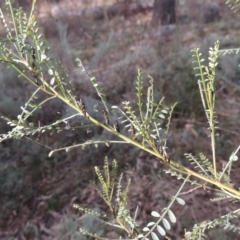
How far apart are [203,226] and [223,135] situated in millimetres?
3285

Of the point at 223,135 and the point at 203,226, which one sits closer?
the point at 203,226

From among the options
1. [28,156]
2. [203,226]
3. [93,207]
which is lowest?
[93,207]

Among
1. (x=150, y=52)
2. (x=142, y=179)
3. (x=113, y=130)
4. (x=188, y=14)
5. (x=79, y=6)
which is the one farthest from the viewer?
(x=79, y=6)

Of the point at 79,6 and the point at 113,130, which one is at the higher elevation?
the point at 113,130

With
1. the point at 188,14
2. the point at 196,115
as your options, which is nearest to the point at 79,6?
the point at 188,14

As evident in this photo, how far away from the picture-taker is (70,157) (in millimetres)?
3986

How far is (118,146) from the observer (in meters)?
3.95

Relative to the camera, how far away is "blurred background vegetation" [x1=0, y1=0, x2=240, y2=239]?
3.43m

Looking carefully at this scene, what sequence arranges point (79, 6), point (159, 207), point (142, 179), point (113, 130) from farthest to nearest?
point (79, 6), point (142, 179), point (159, 207), point (113, 130)

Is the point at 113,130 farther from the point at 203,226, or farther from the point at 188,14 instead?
the point at 188,14

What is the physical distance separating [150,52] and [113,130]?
4.67 meters

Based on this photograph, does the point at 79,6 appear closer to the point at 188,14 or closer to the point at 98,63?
the point at 188,14

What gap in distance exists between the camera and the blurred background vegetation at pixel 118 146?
3426 millimetres

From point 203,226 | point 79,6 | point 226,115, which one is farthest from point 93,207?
point 79,6
